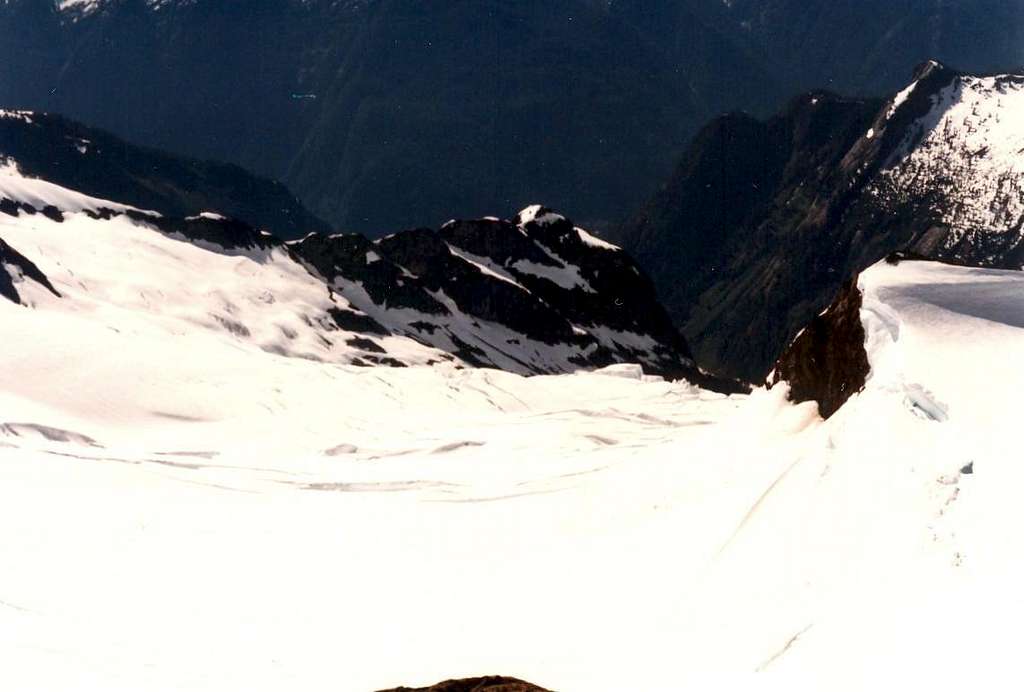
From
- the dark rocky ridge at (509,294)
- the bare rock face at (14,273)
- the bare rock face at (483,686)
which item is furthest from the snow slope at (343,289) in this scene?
the bare rock face at (483,686)

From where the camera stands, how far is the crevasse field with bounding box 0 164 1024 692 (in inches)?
865

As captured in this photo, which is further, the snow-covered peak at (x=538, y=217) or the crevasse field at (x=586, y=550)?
the snow-covered peak at (x=538, y=217)

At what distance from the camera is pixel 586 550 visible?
1225 inches

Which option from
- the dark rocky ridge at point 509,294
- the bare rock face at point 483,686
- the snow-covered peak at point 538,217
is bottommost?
the dark rocky ridge at point 509,294

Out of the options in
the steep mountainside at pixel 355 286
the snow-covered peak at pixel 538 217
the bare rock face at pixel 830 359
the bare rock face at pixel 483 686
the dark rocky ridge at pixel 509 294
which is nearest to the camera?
the bare rock face at pixel 483 686

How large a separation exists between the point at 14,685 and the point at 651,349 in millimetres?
156703

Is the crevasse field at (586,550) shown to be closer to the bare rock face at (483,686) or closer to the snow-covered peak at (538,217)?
the bare rock face at (483,686)

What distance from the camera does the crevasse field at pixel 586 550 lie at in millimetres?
21969

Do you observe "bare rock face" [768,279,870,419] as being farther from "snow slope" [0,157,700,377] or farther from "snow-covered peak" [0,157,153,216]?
"snow-covered peak" [0,157,153,216]

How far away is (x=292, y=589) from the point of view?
1192 inches

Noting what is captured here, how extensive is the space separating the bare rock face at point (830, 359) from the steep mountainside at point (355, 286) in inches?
2682

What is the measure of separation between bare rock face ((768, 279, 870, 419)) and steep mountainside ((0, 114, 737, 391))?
223 feet

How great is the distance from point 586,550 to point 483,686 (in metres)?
10.3

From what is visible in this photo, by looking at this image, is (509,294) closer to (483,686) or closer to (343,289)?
(343,289)
